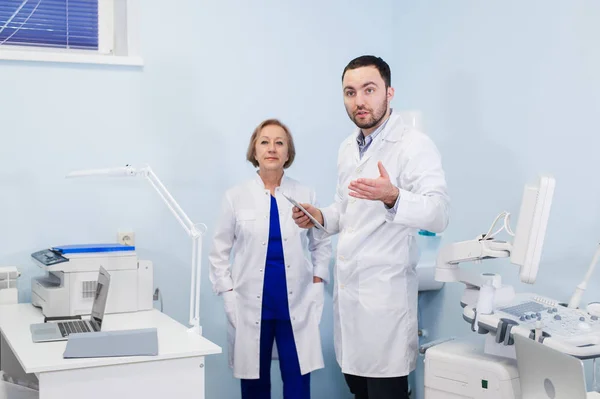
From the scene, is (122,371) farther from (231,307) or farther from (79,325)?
(231,307)

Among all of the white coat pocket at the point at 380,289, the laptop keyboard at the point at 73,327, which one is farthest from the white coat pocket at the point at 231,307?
the white coat pocket at the point at 380,289

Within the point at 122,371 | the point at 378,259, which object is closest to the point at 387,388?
the point at 378,259

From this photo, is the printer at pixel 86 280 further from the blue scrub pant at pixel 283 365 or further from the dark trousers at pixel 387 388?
the dark trousers at pixel 387 388

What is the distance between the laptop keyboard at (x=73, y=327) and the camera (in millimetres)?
2658

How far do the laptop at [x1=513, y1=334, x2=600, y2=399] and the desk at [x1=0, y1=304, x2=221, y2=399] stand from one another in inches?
36.4

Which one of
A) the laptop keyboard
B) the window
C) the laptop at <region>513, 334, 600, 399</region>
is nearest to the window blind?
the window

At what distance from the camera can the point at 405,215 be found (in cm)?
240

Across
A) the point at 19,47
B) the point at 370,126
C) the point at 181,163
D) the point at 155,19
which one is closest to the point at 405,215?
the point at 370,126

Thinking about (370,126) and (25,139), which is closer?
(370,126)

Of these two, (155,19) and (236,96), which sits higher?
(155,19)

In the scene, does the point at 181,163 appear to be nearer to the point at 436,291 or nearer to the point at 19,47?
the point at 19,47

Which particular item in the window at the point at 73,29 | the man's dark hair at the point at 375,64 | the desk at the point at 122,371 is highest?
the window at the point at 73,29

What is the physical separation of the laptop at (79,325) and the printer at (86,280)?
0.14m

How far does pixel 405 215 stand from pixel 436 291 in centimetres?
137
